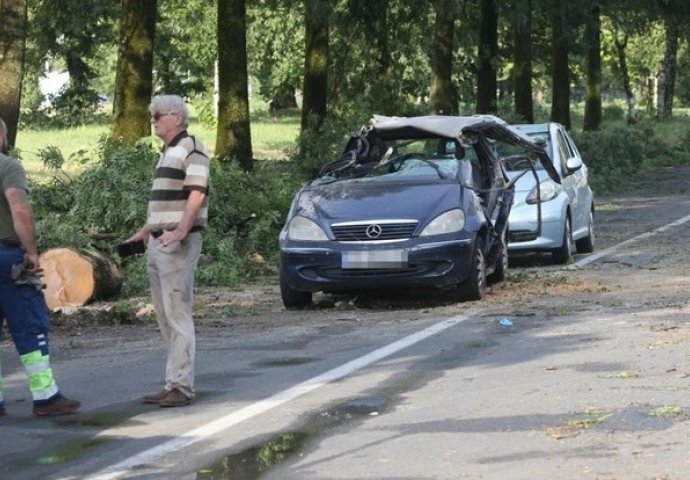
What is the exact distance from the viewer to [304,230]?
13.9m

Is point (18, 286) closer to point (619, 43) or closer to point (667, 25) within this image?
point (667, 25)

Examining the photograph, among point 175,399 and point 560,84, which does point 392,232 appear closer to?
point 175,399

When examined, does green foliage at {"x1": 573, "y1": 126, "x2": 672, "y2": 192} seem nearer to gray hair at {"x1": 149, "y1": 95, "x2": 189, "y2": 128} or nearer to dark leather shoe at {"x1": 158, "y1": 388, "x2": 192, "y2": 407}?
gray hair at {"x1": 149, "y1": 95, "x2": 189, "y2": 128}

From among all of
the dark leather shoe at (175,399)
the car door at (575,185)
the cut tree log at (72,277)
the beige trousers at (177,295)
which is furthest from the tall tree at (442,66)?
the dark leather shoe at (175,399)

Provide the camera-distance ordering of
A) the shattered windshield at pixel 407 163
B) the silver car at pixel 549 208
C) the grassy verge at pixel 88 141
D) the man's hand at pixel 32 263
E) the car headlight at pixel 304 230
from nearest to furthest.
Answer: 1. the man's hand at pixel 32 263
2. the car headlight at pixel 304 230
3. the shattered windshield at pixel 407 163
4. the silver car at pixel 549 208
5. the grassy verge at pixel 88 141

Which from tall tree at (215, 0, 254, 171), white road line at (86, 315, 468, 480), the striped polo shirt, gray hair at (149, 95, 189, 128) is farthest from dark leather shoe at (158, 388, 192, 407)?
tall tree at (215, 0, 254, 171)

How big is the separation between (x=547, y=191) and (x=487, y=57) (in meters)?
18.5

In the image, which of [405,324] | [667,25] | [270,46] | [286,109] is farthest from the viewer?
[286,109]

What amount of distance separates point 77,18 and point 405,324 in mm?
21376

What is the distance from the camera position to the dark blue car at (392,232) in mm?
13562

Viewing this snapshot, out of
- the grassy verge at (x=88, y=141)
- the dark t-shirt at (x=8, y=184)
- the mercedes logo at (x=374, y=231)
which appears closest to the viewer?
the dark t-shirt at (x=8, y=184)

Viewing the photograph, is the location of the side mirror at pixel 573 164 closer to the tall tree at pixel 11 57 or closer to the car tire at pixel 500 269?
the car tire at pixel 500 269

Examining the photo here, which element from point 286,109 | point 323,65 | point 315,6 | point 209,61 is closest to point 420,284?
point 315,6

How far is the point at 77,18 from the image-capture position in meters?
32.1
